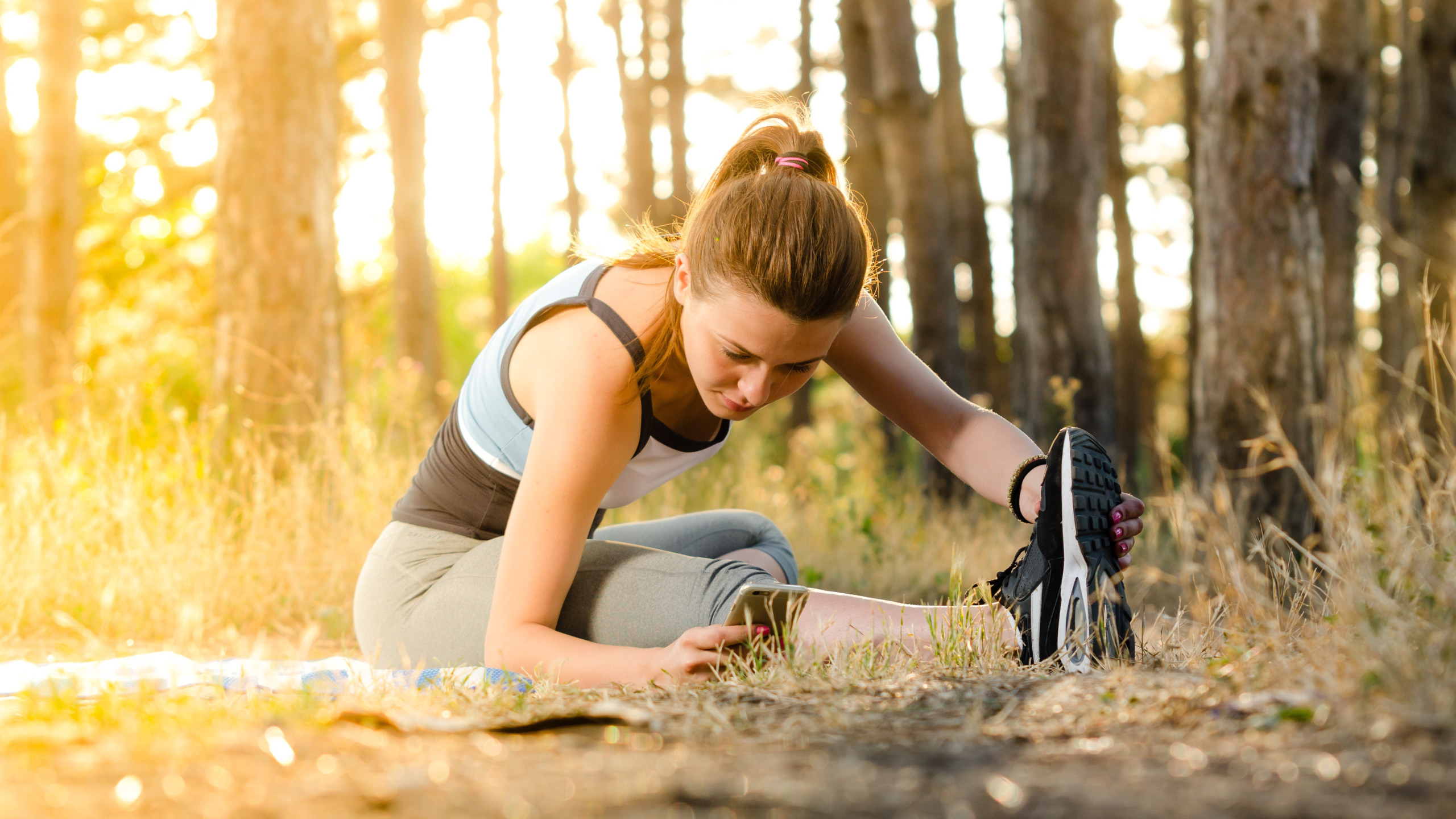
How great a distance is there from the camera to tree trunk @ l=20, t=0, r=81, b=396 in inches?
315

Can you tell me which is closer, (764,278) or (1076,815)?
(1076,815)

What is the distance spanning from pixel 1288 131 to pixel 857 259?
3311 millimetres

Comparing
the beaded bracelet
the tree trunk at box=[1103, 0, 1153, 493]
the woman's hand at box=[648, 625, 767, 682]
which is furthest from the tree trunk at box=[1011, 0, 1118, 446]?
the tree trunk at box=[1103, 0, 1153, 493]

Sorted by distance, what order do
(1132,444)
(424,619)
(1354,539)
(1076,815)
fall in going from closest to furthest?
(1076,815) → (1354,539) → (424,619) → (1132,444)

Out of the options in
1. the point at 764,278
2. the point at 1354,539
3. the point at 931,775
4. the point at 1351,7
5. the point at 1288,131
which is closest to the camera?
the point at 931,775

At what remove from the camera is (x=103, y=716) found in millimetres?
1725

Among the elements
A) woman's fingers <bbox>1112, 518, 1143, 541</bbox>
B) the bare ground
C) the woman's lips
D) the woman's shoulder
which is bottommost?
the bare ground

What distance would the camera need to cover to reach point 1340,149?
800 cm

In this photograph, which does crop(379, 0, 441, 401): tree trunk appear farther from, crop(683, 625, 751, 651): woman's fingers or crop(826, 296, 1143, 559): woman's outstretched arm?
crop(683, 625, 751, 651): woman's fingers

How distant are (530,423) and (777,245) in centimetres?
82

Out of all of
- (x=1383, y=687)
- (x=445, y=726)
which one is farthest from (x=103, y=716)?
(x=1383, y=687)

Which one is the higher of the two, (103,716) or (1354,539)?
(1354,539)

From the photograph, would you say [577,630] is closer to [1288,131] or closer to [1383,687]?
[1383,687]

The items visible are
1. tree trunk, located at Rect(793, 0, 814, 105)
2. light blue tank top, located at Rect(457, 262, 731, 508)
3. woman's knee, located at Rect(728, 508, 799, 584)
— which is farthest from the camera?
tree trunk, located at Rect(793, 0, 814, 105)
